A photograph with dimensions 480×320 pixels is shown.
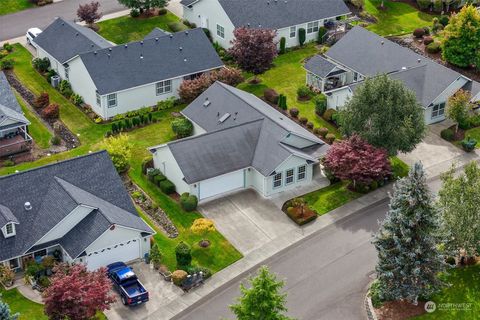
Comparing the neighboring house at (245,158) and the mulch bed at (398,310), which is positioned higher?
the neighboring house at (245,158)

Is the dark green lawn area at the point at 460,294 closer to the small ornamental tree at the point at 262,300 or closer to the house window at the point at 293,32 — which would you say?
the small ornamental tree at the point at 262,300

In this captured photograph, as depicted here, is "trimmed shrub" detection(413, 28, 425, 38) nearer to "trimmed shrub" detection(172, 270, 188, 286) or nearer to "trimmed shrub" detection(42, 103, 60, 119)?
"trimmed shrub" detection(42, 103, 60, 119)

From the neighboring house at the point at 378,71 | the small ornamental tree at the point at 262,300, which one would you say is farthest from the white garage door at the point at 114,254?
the neighboring house at the point at 378,71

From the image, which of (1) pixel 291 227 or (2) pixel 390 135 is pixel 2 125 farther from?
(2) pixel 390 135

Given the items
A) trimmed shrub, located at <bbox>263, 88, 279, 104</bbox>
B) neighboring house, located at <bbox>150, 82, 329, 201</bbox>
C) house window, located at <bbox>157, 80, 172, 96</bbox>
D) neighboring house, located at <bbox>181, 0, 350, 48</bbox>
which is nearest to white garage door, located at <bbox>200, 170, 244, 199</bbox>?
neighboring house, located at <bbox>150, 82, 329, 201</bbox>

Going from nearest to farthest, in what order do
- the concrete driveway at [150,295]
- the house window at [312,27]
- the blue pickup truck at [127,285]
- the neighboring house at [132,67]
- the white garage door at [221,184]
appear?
the concrete driveway at [150,295], the blue pickup truck at [127,285], the white garage door at [221,184], the neighboring house at [132,67], the house window at [312,27]

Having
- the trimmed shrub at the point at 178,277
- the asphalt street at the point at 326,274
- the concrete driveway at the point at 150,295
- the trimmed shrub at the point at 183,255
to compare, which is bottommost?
the asphalt street at the point at 326,274
